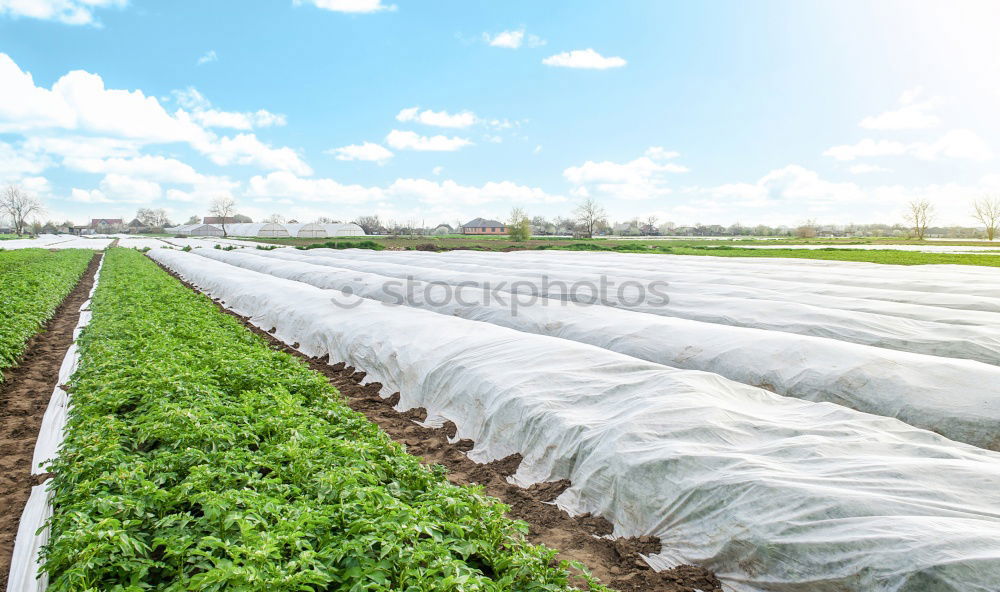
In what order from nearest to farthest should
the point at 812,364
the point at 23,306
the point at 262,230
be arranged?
1. the point at 812,364
2. the point at 23,306
3. the point at 262,230

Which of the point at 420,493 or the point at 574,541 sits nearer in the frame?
the point at 420,493

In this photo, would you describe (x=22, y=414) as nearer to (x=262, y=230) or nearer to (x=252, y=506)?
(x=252, y=506)

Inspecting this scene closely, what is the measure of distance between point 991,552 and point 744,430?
68.6 inches

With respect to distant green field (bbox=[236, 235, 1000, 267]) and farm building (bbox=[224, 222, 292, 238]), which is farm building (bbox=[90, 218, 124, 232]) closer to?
farm building (bbox=[224, 222, 292, 238])

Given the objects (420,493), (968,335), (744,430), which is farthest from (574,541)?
(968,335)

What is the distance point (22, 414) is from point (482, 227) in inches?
4057

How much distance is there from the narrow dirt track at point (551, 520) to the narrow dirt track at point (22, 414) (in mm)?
3241

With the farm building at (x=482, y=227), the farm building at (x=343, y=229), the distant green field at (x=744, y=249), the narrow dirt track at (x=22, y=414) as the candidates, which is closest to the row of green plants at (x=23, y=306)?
the narrow dirt track at (x=22, y=414)

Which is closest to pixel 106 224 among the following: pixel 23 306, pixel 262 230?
pixel 262 230

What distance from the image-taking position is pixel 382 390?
25.2 ft

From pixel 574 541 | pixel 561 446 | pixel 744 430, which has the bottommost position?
pixel 574 541

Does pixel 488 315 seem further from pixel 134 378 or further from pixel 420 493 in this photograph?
pixel 420 493

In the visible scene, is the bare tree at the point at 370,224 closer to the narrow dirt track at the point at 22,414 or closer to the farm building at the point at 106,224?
the farm building at the point at 106,224

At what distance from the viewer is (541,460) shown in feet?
16.3
